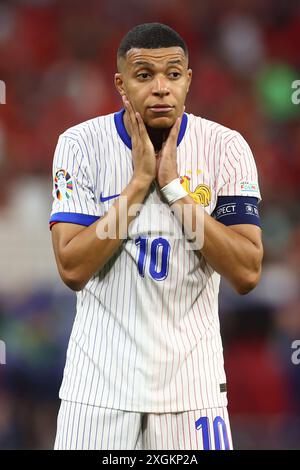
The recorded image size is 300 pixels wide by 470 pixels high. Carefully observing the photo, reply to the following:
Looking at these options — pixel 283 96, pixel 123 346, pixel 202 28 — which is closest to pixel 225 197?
pixel 123 346

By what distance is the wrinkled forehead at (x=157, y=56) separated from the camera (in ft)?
10.3

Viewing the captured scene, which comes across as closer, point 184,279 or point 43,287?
point 184,279

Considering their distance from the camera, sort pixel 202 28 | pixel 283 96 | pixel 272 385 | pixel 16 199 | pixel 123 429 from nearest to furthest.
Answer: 1. pixel 123 429
2. pixel 272 385
3. pixel 16 199
4. pixel 283 96
5. pixel 202 28

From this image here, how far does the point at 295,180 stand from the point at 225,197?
4696 millimetres

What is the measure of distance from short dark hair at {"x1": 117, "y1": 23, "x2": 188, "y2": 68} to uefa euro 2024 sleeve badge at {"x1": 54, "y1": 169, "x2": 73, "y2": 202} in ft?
1.64

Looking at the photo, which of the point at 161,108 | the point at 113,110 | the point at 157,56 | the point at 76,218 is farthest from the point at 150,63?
the point at 113,110

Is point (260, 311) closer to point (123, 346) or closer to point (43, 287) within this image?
point (43, 287)

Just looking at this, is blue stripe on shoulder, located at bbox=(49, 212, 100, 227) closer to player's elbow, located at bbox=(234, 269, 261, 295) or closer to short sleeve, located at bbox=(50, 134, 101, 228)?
short sleeve, located at bbox=(50, 134, 101, 228)

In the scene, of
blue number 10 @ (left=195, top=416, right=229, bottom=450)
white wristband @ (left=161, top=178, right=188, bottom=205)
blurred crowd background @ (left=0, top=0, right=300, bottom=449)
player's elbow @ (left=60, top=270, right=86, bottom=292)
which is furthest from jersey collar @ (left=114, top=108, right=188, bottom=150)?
blurred crowd background @ (left=0, top=0, right=300, bottom=449)

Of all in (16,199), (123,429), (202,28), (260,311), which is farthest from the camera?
(202,28)

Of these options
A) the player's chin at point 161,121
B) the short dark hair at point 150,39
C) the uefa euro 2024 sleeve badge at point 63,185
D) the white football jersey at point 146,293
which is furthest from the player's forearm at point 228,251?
the short dark hair at point 150,39

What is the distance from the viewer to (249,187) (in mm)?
3266

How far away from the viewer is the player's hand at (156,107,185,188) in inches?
124

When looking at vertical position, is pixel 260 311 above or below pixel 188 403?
above
